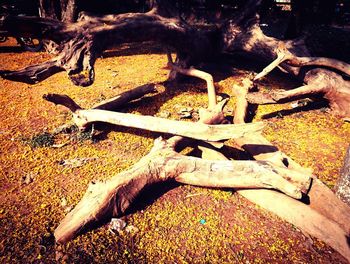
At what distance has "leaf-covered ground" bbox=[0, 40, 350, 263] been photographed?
255 cm

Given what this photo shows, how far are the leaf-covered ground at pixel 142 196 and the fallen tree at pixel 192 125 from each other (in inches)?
8.7

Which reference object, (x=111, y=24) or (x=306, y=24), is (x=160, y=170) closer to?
(x=111, y=24)

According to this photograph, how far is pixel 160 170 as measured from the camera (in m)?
3.08

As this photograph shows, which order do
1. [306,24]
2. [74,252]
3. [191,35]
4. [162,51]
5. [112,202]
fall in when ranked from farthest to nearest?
[162,51], [306,24], [191,35], [112,202], [74,252]

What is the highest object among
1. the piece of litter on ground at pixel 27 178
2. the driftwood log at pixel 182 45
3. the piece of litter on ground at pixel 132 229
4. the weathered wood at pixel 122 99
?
the driftwood log at pixel 182 45

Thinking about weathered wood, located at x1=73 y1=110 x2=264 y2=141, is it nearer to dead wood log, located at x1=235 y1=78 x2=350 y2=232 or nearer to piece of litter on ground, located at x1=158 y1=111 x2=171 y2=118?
dead wood log, located at x1=235 y1=78 x2=350 y2=232

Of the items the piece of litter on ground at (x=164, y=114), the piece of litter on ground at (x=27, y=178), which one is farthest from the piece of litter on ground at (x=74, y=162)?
the piece of litter on ground at (x=164, y=114)

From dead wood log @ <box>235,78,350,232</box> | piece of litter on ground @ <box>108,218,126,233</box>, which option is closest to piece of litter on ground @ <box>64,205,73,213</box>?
piece of litter on ground @ <box>108,218,126,233</box>

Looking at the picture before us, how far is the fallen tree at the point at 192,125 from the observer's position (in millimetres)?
2716

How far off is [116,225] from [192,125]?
5.41 feet

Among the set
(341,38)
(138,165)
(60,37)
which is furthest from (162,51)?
(138,165)

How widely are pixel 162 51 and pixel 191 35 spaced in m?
3.17

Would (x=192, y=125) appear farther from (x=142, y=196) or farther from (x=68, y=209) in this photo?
(x=68, y=209)

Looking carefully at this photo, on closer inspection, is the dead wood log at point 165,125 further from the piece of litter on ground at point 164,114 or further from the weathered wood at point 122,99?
the piece of litter on ground at point 164,114
